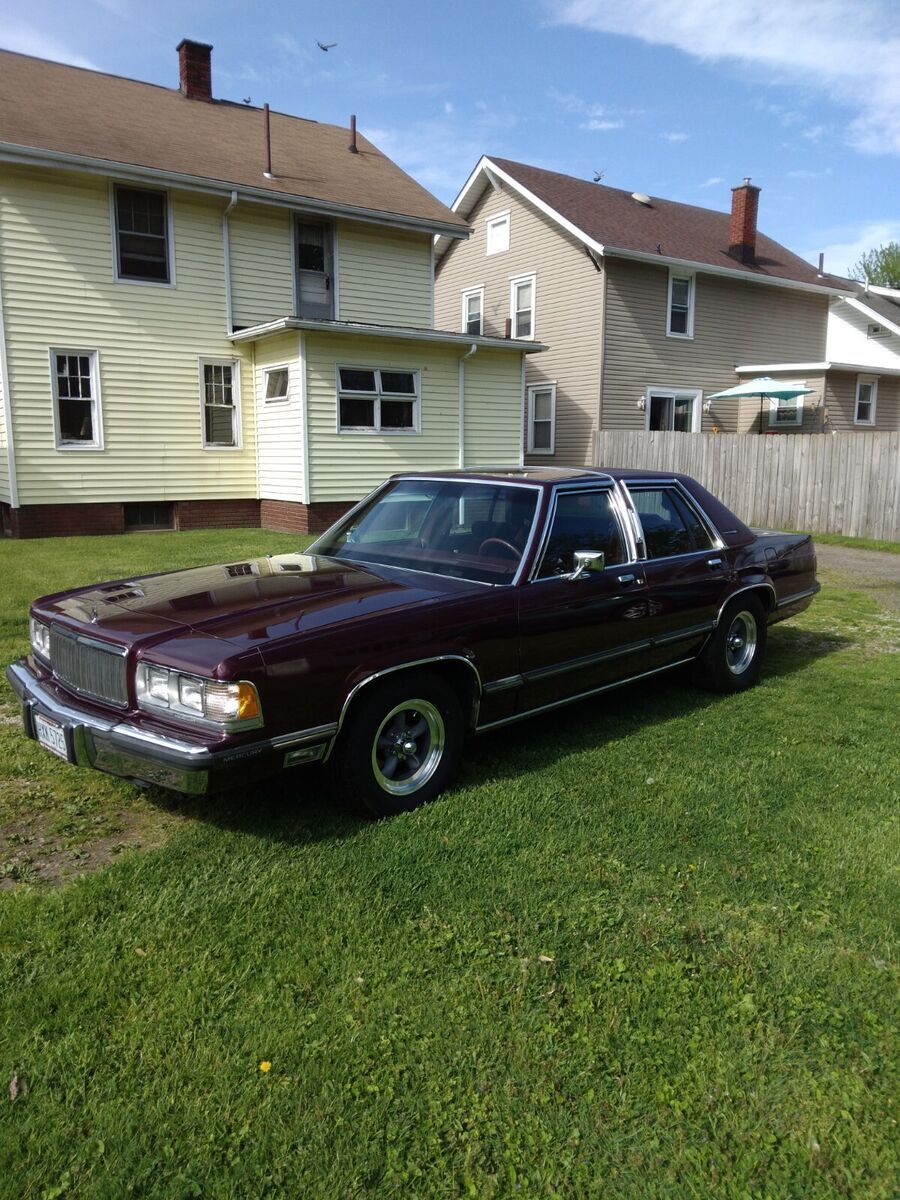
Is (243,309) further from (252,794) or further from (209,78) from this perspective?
(252,794)

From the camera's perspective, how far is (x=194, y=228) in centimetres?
1573

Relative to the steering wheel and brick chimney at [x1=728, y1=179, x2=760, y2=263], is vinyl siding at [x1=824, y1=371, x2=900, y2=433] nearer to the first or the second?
brick chimney at [x1=728, y1=179, x2=760, y2=263]

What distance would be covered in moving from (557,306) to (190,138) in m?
9.63

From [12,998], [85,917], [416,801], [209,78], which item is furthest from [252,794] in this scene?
[209,78]

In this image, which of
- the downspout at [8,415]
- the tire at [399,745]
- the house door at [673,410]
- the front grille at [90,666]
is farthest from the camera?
the house door at [673,410]

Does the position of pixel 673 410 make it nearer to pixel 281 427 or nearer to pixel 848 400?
pixel 848 400

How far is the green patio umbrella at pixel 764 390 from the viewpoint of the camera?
71.9 feet

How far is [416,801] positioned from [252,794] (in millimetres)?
816

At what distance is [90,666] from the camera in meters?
3.85

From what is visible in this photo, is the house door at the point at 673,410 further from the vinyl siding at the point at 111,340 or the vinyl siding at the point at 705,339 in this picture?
the vinyl siding at the point at 111,340

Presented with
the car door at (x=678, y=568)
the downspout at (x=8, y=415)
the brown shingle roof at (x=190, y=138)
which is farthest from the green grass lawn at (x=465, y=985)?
the brown shingle roof at (x=190, y=138)

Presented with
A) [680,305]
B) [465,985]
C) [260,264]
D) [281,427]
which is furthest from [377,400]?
[465,985]

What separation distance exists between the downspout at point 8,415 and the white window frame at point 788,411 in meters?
18.3

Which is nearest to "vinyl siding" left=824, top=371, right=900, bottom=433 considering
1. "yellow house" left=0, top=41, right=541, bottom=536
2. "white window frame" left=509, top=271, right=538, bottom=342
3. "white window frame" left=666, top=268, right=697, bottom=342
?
"white window frame" left=666, top=268, right=697, bottom=342
